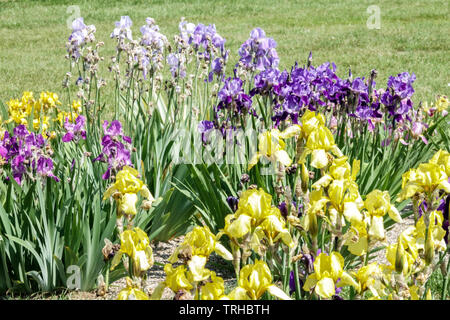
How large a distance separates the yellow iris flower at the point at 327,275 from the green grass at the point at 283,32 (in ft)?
20.5

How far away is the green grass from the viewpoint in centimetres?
945

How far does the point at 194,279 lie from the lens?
1608mm

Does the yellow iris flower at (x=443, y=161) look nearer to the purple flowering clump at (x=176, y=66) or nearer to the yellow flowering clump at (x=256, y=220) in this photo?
the yellow flowering clump at (x=256, y=220)

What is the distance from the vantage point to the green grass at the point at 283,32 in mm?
9453

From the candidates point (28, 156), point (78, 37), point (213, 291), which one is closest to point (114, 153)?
point (28, 156)

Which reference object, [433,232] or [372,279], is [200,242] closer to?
[372,279]

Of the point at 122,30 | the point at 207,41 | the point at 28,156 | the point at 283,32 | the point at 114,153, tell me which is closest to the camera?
the point at 114,153

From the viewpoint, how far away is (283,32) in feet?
41.3

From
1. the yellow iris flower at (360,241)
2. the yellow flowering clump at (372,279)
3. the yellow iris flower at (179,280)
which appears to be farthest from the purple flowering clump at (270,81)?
the yellow iris flower at (179,280)

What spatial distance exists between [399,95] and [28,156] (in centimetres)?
207

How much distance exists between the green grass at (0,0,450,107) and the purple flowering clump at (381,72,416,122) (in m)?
4.07
